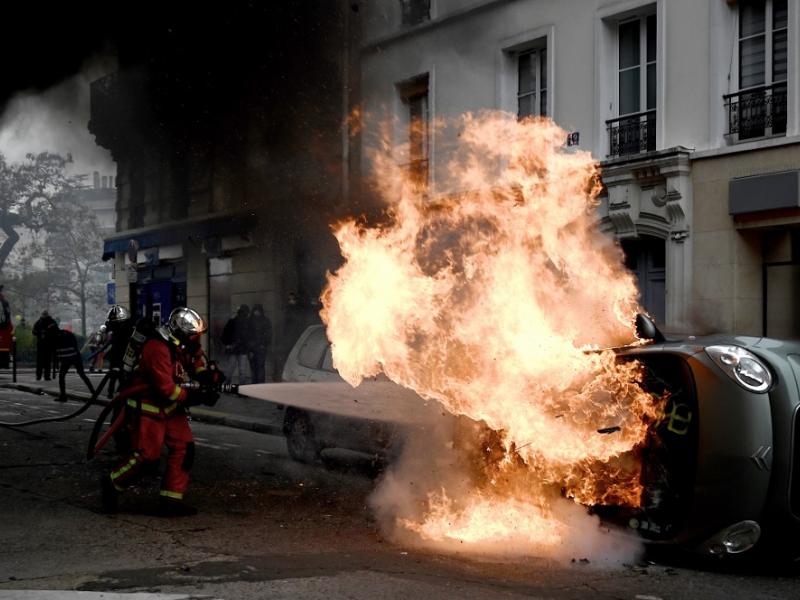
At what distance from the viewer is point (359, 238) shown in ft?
24.2

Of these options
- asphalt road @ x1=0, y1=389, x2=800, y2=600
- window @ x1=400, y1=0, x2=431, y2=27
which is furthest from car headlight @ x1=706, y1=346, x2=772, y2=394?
window @ x1=400, y1=0, x2=431, y2=27

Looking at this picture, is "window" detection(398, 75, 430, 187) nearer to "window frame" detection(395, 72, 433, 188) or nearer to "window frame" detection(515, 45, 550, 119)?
"window frame" detection(395, 72, 433, 188)

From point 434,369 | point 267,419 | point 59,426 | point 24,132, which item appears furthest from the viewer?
point 267,419

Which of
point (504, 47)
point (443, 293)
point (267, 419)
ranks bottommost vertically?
point (267, 419)

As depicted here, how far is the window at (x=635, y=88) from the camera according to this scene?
47.5 feet

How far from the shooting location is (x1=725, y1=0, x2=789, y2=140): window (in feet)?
42.6

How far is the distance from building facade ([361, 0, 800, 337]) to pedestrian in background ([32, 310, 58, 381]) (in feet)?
26.3

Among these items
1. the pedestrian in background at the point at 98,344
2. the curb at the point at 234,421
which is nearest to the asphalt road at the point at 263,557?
the curb at the point at 234,421

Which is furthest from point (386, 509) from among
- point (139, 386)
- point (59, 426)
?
point (59, 426)

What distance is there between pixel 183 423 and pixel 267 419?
6917 mm

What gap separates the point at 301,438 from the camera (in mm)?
9844

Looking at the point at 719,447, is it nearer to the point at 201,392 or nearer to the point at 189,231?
the point at 201,392

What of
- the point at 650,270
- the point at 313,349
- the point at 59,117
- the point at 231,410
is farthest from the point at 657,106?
the point at 59,117

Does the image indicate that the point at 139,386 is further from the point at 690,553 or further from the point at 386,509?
the point at 690,553
